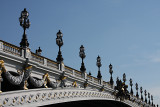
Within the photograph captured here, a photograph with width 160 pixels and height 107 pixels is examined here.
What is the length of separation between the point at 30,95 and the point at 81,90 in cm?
991

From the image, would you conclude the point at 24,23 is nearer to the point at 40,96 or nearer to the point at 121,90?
the point at 40,96

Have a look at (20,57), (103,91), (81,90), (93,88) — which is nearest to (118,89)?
(103,91)

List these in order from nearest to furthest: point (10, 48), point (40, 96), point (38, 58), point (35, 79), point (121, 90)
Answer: point (10, 48) < point (35, 79) < point (40, 96) < point (38, 58) < point (121, 90)

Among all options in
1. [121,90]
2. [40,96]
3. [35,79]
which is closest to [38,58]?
[35,79]

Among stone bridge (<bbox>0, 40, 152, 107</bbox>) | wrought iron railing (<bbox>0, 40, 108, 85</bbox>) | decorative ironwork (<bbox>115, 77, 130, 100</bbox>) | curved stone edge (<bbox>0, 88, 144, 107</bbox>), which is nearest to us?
curved stone edge (<bbox>0, 88, 144, 107</bbox>)

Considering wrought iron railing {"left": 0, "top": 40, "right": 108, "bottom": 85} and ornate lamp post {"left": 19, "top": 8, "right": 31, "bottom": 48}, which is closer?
wrought iron railing {"left": 0, "top": 40, "right": 108, "bottom": 85}

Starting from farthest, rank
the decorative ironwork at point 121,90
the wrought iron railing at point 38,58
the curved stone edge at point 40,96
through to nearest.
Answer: the decorative ironwork at point 121,90
the wrought iron railing at point 38,58
the curved stone edge at point 40,96

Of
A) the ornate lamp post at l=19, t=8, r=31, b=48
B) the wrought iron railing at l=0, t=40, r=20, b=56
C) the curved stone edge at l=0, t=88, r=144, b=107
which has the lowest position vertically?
the curved stone edge at l=0, t=88, r=144, b=107

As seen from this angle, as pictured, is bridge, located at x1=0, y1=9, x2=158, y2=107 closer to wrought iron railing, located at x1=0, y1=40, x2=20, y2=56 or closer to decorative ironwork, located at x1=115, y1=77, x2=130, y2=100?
wrought iron railing, located at x1=0, y1=40, x2=20, y2=56

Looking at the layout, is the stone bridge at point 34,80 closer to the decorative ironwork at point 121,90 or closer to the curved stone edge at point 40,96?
the curved stone edge at point 40,96

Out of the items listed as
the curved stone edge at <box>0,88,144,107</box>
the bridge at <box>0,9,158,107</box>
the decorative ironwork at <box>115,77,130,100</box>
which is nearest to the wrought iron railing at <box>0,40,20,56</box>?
the bridge at <box>0,9,158,107</box>

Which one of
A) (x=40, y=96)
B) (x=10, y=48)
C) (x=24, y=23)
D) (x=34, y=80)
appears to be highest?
(x=24, y=23)

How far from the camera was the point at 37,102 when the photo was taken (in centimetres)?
2131

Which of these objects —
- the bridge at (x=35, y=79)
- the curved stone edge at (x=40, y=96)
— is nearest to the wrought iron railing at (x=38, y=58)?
the bridge at (x=35, y=79)
